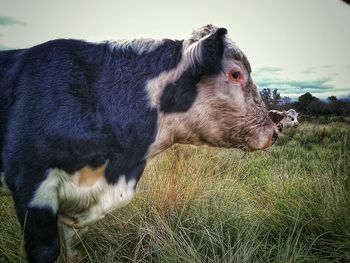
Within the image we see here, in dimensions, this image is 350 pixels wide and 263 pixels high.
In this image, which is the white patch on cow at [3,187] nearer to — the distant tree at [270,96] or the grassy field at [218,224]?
the grassy field at [218,224]

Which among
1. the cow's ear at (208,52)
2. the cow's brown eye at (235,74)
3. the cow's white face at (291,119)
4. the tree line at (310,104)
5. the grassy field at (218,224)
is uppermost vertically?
the cow's ear at (208,52)

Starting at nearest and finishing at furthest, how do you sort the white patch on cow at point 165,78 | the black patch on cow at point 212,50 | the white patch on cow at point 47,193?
the white patch on cow at point 47,193 → the black patch on cow at point 212,50 → the white patch on cow at point 165,78

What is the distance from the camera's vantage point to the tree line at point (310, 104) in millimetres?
6400

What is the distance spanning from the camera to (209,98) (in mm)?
2553

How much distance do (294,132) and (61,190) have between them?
7.13 meters

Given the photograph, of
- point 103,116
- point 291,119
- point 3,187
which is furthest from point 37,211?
point 291,119

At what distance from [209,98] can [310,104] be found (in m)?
4.96

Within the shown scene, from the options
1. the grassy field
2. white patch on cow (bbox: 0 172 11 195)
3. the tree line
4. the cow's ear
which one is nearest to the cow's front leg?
white patch on cow (bbox: 0 172 11 195)

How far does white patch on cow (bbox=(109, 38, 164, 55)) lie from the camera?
2.62m

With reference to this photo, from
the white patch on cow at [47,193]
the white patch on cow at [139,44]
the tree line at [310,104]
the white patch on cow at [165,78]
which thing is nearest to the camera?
the white patch on cow at [47,193]

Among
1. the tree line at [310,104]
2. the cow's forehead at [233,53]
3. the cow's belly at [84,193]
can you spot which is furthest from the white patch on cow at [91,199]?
the tree line at [310,104]

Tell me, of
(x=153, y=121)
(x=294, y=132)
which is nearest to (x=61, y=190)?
(x=153, y=121)

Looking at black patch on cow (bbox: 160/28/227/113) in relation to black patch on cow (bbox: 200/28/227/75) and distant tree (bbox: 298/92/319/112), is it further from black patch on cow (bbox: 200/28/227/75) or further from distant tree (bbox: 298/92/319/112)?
distant tree (bbox: 298/92/319/112)

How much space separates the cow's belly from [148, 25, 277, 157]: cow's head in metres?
0.40
